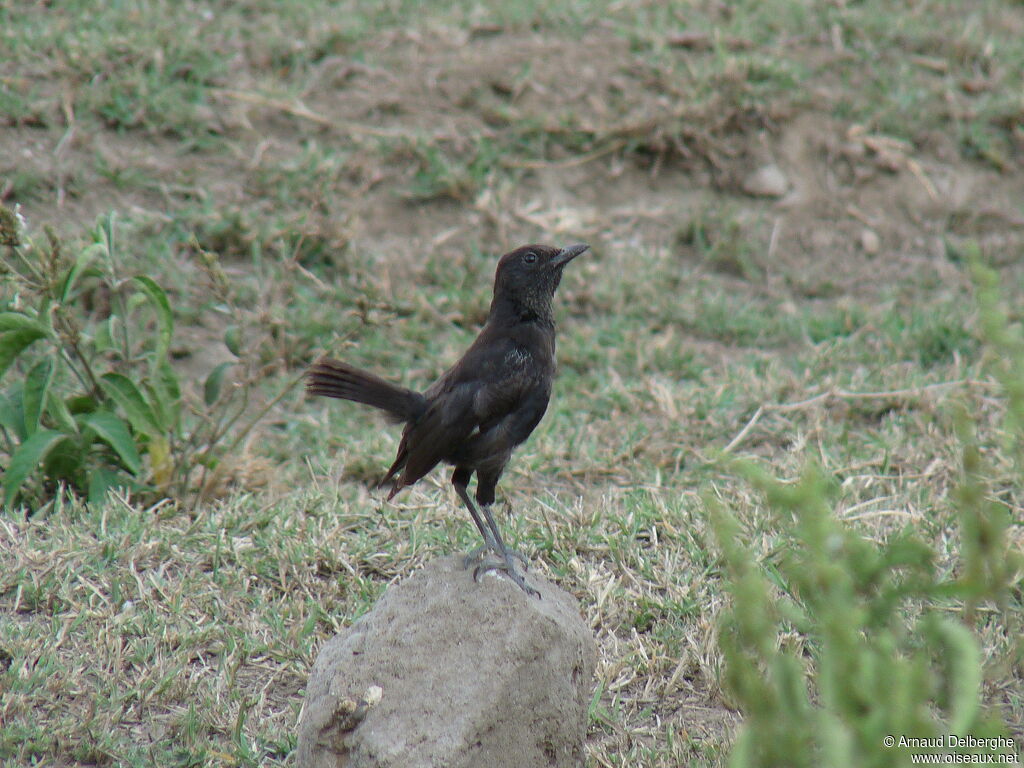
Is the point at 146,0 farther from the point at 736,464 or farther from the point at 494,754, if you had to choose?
the point at 736,464

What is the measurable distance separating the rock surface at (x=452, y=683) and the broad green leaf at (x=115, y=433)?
164 cm

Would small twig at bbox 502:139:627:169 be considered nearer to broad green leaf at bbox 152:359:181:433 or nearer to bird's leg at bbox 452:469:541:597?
broad green leaf at bbox 152:359:181:433

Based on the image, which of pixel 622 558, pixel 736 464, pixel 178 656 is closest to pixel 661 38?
pixel 622 558

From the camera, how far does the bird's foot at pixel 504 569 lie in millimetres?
3641

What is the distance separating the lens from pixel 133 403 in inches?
188

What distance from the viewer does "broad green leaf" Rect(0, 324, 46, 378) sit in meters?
4.55

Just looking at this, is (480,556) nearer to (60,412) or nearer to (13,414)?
(60,412)

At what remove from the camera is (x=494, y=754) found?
10.8 feet

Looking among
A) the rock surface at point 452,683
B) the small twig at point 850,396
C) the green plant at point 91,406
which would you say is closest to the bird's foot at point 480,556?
the rock surface at point 452,683

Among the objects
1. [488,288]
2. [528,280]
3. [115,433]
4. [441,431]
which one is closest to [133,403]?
[115,433]

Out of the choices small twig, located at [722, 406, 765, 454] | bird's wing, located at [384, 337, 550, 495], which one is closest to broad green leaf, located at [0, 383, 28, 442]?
bird's wing, located at [384, 337, 550, 495]

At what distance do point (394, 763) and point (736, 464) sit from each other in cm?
170

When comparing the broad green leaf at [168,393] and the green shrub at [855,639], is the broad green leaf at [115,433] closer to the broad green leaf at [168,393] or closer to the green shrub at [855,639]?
the broad green leaf at [168,393]

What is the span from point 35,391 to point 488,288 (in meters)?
3.05
